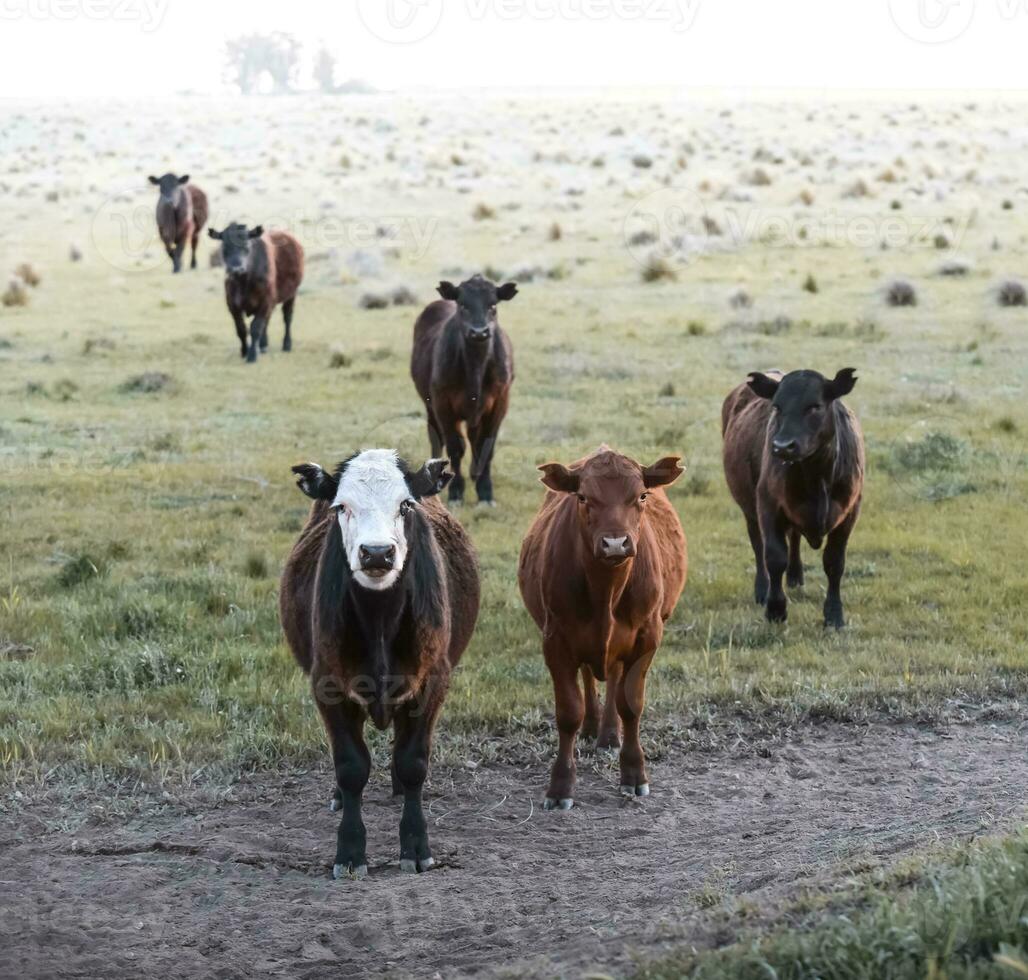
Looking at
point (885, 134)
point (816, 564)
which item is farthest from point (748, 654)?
point (885, 134)

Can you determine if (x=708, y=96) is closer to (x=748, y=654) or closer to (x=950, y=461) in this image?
(x=950, y=461)

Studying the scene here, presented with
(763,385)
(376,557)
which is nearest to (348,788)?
(376,557)

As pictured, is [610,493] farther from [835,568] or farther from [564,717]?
[835,568]

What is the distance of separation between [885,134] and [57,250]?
2903cm

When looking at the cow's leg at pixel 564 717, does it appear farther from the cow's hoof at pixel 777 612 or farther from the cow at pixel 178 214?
the cow at pixel 178 214

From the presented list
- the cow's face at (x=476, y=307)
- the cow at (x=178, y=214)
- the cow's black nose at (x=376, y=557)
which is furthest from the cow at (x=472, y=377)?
the cow at (x=178, y=214)

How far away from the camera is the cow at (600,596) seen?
20.6ft

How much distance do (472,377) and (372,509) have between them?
7.05 meters

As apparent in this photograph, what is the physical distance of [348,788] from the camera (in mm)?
5852

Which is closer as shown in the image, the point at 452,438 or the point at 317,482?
the point at 317,482

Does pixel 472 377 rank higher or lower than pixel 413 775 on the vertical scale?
higher

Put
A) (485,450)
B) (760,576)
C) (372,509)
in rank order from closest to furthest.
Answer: (372,509)
(760,576)
(485,450)

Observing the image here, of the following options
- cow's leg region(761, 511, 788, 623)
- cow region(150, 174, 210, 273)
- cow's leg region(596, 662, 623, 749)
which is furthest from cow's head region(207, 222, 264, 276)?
cow's leg region(596, 662, 623, 749)

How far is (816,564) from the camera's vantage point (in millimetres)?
10953
